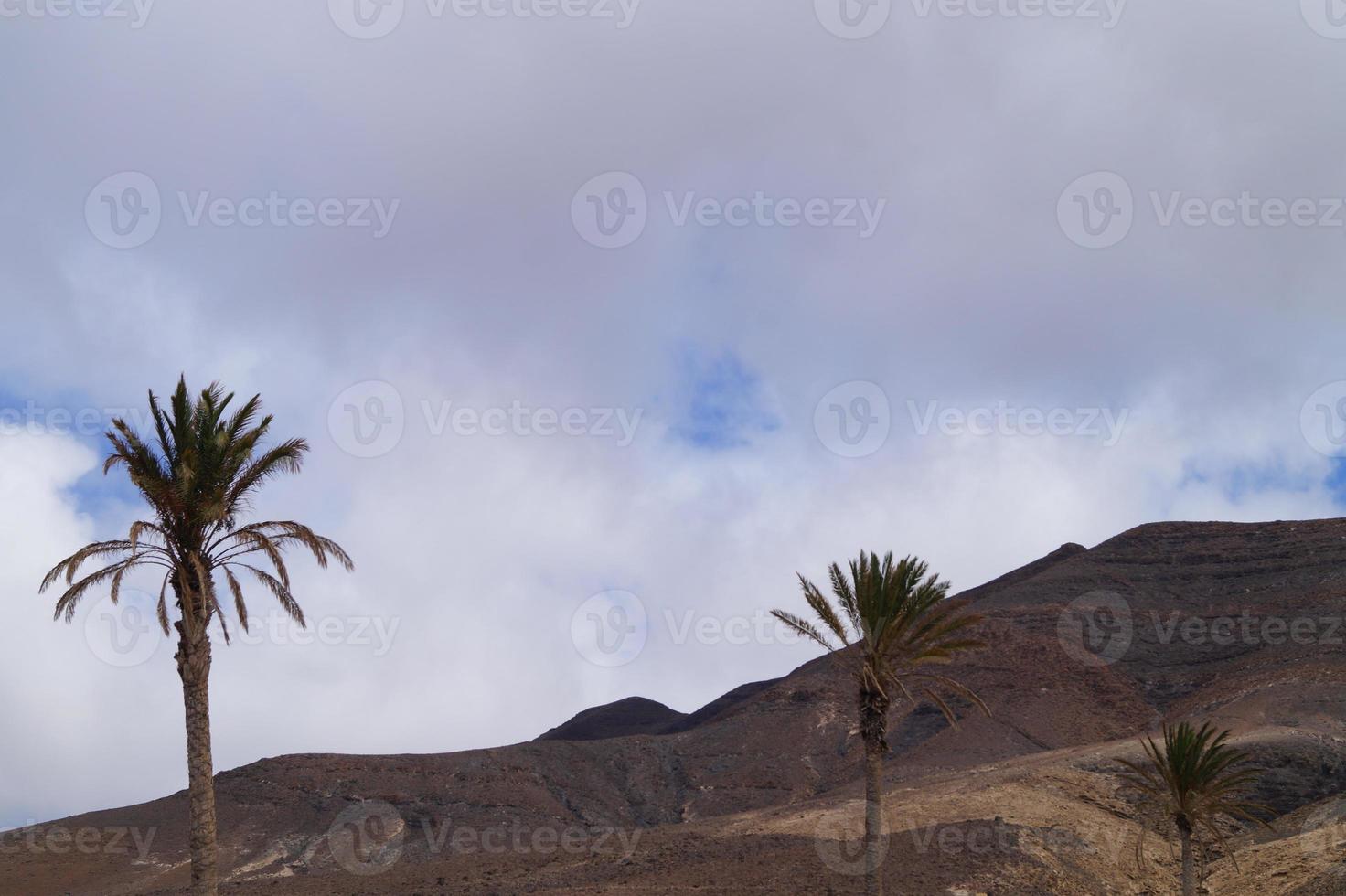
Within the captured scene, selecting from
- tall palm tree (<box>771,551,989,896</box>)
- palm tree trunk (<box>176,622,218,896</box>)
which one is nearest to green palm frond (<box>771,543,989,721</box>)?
tall palm tree (<box>771,551,989,896</box>)

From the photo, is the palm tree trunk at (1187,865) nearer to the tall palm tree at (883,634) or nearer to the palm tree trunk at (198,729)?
the tall palm tree at (883,634)

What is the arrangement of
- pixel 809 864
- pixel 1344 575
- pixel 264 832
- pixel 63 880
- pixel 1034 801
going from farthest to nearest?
1. pixel 1344 575
2. pixel 264 832
3. pixel 63 880
4. pixel 1034 801
5. pixel 809 864

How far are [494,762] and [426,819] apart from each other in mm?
10903

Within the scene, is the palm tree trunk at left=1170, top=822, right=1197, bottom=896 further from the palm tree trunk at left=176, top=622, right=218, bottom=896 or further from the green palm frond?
the palm tree trunk at left=176, top=622, right=218, bottom=896

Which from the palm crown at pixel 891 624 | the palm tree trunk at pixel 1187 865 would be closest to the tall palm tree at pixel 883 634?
the palm crown at pixel 891 624

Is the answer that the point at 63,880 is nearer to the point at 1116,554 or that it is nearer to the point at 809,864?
the point at 809,864

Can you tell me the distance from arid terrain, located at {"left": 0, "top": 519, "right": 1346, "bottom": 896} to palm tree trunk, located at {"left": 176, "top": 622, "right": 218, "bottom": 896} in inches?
547

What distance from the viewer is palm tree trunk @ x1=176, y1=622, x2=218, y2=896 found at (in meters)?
21.5

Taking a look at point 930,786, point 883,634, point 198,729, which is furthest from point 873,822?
point 930,786

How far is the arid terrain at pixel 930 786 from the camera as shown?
114 ft

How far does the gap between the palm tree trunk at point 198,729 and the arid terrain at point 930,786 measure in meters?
13.9

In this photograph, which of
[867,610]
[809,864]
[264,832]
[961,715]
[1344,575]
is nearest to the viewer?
[867,610]

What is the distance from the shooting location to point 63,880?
159 feet

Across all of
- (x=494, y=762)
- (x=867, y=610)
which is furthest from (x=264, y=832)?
(x=867, y=610)
